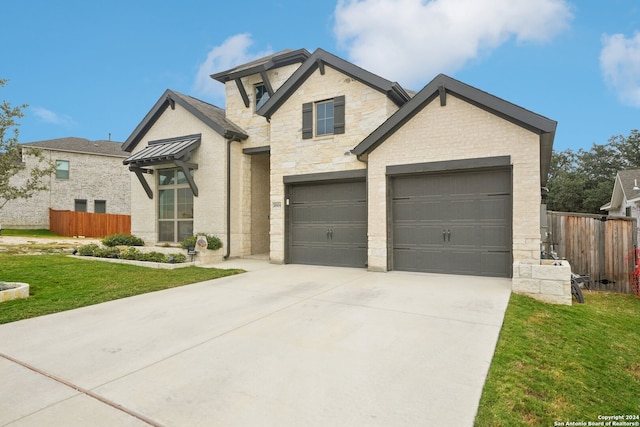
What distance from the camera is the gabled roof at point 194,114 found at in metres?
13.0

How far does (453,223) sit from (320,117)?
536 cm

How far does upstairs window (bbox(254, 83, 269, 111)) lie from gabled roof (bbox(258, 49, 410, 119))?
6.14 ft

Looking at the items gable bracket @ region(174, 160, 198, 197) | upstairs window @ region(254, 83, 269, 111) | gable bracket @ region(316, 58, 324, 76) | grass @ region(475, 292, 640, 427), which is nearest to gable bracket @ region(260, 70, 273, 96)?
upstairs window @ region(254, 83, 269, 111)

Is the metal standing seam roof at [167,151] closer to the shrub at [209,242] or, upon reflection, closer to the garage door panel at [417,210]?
the shrub at [209,242]

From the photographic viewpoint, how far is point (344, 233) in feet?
35.5

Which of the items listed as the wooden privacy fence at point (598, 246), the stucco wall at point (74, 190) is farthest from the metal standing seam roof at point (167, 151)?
the stucco wall at point (74, 190)

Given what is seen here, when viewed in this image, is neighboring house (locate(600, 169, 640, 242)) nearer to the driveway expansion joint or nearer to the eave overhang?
the eave overhang

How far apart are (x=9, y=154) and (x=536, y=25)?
80.0 ft

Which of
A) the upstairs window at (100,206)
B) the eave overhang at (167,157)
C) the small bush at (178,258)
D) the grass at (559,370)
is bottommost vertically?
the grass at (559,370)

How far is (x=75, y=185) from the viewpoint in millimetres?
→ 29625

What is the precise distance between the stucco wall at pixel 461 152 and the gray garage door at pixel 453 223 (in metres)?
0.45

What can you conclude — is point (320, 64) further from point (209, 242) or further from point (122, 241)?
point (122, 241)

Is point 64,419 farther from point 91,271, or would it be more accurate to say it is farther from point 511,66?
point 511,66

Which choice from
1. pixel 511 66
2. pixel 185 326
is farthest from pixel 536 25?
pixel 185 326
